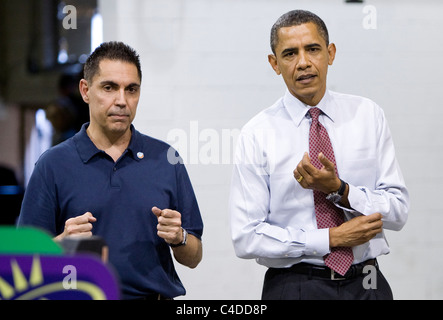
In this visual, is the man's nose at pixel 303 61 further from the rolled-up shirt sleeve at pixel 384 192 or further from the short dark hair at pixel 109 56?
the short dark hair at pixel 109 56

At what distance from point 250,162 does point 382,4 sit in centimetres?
110

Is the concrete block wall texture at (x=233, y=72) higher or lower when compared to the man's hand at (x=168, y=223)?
higher

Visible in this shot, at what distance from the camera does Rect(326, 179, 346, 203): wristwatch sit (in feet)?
5.67

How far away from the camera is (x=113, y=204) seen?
1.77 meters

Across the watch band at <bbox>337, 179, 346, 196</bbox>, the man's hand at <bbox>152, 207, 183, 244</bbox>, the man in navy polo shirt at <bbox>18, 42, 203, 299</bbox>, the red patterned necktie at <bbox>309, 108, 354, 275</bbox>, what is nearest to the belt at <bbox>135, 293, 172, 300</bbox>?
the man in navy polo shirt at <bbox>18, 42, 203, 299</bbox>

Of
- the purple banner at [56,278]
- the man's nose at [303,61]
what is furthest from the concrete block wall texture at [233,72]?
the purple banner at [56,278]

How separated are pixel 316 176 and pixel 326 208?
0.17 meters

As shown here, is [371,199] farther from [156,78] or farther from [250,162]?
[156,78]

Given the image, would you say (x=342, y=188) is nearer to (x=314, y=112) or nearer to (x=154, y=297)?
(x=314, y=112)

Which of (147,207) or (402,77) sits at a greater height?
(402,77)

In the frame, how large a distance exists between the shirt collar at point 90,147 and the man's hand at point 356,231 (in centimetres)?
60

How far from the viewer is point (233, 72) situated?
8.14 feet

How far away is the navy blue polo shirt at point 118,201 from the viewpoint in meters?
1.75
